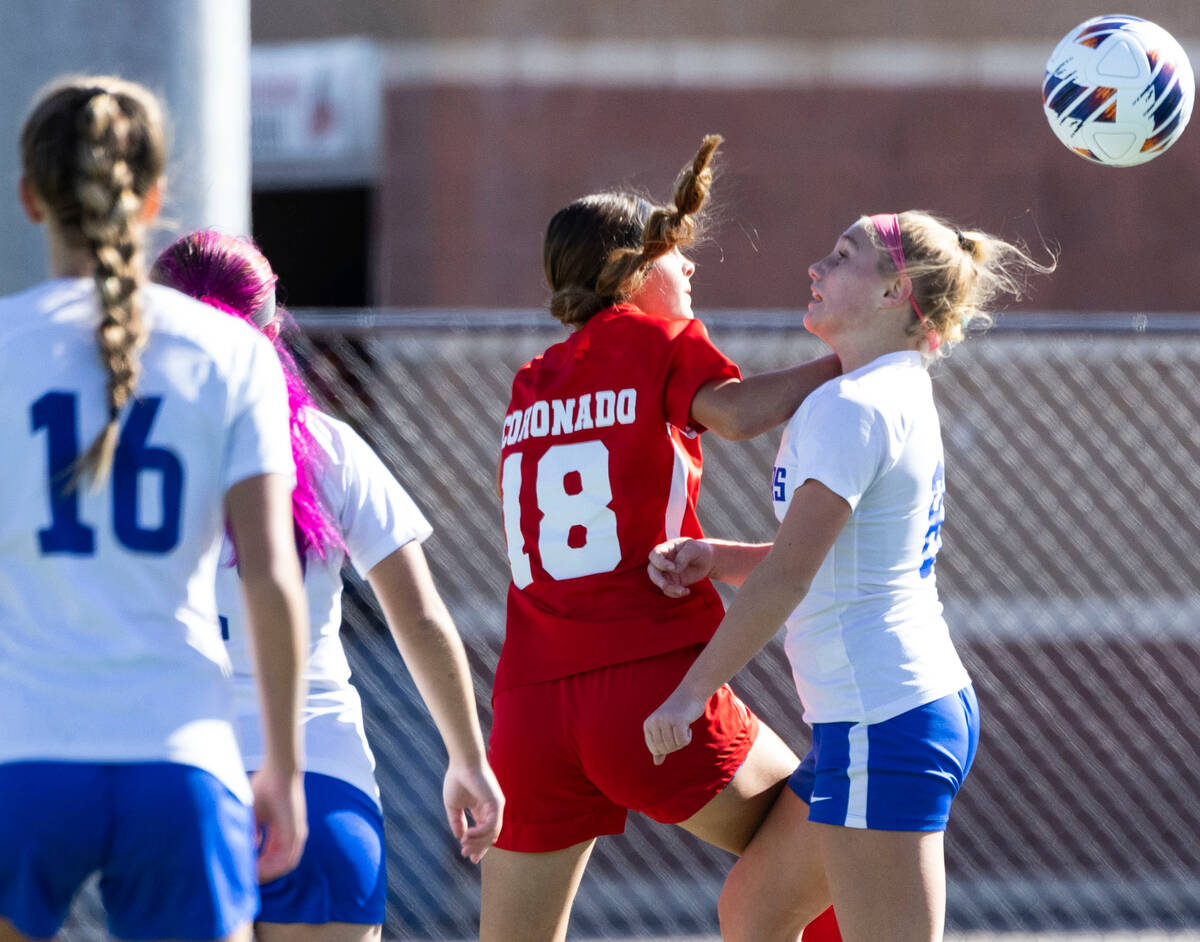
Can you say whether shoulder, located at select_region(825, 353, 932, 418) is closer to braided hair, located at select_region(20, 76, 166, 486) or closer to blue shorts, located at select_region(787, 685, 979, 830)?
blue shorts, located at select_region(787, 685, 979, 830)

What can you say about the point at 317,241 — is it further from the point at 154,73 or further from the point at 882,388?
the point at 882,388

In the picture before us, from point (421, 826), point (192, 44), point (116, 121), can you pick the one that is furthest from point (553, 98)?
point (116, 121)

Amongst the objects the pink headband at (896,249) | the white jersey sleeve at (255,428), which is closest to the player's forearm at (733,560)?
the pink headband at (896,249)

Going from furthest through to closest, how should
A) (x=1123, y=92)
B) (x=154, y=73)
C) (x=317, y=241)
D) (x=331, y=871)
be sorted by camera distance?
(x=317, y=241) < (x=1123, y=92) < (x=154, y=73) < (x=331, y=871)

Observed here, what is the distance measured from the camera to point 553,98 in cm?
749

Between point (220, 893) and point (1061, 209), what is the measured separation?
6.39m

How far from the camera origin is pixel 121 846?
1847 mm

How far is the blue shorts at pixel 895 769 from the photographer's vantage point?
2686 millimetres

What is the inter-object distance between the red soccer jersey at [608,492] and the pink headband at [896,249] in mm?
382

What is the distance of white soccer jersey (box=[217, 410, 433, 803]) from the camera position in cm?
241

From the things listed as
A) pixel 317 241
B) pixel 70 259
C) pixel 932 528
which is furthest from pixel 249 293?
pixel 317 241

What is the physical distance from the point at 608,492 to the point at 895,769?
774mm

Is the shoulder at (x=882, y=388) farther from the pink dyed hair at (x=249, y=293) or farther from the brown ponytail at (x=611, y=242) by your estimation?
the pink dyed hair at (x=249, y=293)

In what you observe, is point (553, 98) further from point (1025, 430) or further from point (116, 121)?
point (116, 121)
